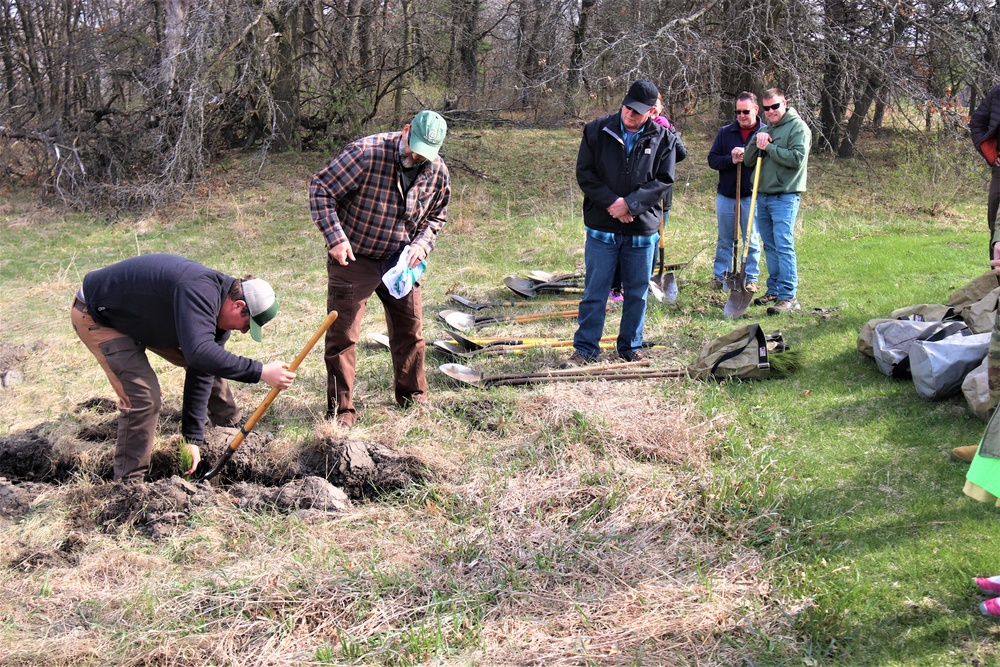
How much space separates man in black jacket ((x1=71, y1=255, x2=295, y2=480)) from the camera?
3.88m

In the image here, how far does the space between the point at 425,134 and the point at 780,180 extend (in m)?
3.76

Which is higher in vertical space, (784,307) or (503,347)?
(784,307)

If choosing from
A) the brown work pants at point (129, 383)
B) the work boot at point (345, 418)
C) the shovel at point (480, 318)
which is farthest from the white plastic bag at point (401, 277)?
the shovel at point (480, 318)

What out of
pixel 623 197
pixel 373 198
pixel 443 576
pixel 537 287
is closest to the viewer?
pixel 443 576

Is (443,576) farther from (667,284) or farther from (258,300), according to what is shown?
(667,284)

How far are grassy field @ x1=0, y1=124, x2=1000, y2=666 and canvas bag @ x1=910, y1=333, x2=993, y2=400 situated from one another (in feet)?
0.38

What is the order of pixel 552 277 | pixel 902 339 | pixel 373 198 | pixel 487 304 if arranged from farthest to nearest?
pixel 552 277 → pixel 487 304 → pixel 902 339 → pixel 373 198

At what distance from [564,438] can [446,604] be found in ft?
4.90

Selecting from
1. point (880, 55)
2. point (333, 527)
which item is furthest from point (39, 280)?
point (880, 55)

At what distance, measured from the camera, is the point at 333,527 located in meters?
3.91

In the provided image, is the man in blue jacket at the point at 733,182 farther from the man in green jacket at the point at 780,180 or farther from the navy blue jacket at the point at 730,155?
the man in green jacket at the point at 780,180

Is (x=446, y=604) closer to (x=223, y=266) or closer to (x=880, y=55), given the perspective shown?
(x=223, y=266)

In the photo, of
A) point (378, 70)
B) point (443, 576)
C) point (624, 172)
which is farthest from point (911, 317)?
point (378, 70)

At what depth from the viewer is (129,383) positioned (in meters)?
4.23
